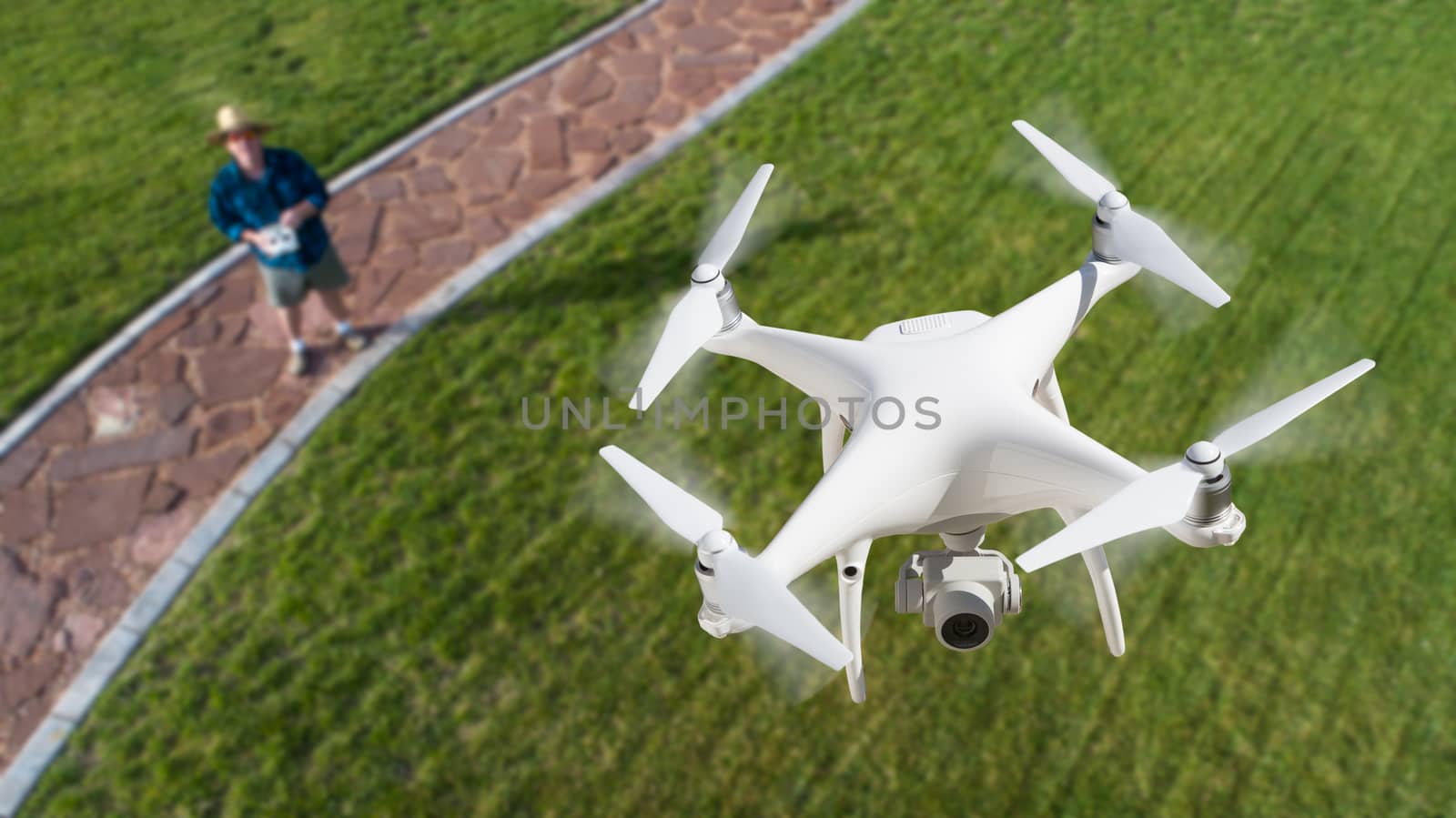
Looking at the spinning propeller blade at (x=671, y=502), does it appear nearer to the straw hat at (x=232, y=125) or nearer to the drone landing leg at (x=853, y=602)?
the drone landing leg at (x=853, y=602)

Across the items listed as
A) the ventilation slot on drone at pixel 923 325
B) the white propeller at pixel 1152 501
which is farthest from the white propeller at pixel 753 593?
the ventilation slot on drone at pixel 923 325

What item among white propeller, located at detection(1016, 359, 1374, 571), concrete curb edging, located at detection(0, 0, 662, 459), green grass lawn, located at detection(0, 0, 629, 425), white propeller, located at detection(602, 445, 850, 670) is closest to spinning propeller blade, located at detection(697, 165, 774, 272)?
white propeller, located at detection(602, 445, 850, 670)

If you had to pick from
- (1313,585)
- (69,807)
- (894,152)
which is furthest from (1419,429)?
(69,807)

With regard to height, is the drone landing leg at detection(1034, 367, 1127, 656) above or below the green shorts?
above

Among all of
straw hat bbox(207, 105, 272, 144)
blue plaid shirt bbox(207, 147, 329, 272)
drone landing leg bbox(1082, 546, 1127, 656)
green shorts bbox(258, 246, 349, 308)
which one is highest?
straw hat bbox(207, 105, 272, 144)

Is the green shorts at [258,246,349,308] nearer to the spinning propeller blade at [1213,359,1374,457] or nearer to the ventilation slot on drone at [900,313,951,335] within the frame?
the ventilation slot on drone at [900,313,951,335]

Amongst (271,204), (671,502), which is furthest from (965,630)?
(271,204)
